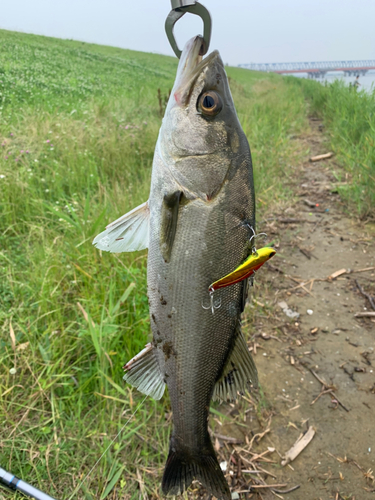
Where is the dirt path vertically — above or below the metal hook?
below

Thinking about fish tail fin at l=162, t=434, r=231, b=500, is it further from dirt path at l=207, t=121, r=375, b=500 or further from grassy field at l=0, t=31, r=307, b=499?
dirt path at l=207, t=121, r=375, b=500

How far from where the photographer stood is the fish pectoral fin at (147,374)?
129 centimetres

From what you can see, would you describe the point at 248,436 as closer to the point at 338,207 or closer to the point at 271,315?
the point at 271,315

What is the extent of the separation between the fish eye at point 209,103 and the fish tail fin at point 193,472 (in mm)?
1301

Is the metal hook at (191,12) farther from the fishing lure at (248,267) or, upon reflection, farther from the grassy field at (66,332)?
the grassy field at (66,332)

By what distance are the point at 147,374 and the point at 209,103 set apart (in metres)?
1.10

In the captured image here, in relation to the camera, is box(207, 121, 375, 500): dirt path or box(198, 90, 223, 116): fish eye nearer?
box(198, 90, 223, 116): fish eye

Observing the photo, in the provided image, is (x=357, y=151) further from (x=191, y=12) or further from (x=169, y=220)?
(x=169, y=220)

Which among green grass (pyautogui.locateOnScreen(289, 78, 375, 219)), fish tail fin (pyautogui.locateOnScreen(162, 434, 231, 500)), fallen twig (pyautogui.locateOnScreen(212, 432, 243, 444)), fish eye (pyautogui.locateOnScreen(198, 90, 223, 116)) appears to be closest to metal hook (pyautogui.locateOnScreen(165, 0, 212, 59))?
fish eye (pyautogui.locateOnScreen(198, 90, 223, 116))

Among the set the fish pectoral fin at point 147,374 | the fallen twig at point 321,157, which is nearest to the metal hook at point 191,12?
the fish pectoral fin at point 147,374

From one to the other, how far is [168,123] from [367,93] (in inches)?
318

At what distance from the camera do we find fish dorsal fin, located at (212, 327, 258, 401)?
48.4 inches

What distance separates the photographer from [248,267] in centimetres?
97

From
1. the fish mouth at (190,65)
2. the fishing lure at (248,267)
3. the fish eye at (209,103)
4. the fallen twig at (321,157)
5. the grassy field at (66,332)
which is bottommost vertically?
the grassy field at (66,332)
